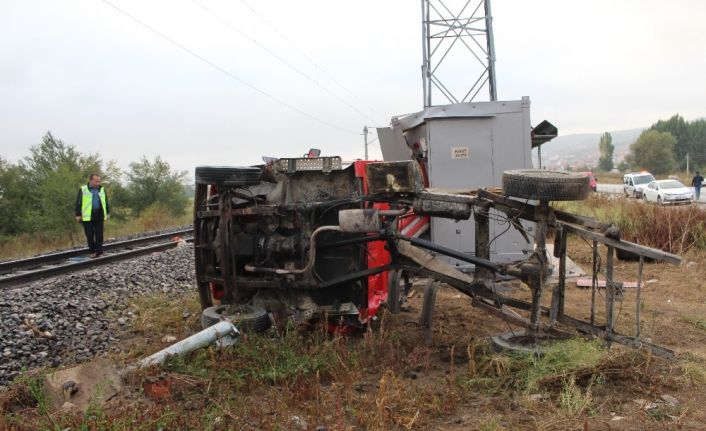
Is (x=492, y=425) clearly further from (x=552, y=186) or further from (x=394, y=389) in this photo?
(x=552, y=186)

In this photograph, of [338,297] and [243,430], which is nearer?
[243,430]

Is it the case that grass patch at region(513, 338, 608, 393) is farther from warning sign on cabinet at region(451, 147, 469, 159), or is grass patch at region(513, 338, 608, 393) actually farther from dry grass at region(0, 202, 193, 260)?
dry grass at region(0, 202, 193, 260)

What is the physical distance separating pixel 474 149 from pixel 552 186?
4.56 metres

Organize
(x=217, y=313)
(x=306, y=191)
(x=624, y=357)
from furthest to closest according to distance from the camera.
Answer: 1. (x=306, y=191)
2. (x=217, y=313)
3. (x=624, y=357)

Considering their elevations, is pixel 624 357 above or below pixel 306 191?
below

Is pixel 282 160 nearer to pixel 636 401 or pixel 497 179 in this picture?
pixel 636 401

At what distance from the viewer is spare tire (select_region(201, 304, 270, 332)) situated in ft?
15.6

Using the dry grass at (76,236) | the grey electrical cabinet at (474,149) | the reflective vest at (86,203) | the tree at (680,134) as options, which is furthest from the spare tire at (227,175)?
the tree at (680,134)

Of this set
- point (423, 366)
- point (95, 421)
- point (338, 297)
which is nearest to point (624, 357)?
point (423, 366)

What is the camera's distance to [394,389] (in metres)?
3.83

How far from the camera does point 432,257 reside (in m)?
5.05

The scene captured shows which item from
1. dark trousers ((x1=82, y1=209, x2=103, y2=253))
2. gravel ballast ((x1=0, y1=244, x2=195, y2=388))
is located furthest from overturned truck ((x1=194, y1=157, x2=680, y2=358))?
dark trousers ((x1=82, y1=209, x2=103, y2=253))

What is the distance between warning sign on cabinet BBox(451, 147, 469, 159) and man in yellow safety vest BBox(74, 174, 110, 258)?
7154 millimetres

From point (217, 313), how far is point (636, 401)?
3.37 metres
